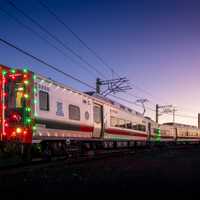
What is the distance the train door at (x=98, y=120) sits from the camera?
19.2 meters

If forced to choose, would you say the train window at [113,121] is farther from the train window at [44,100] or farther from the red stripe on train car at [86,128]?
the train window at [44,100]

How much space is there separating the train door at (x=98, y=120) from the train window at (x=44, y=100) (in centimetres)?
587

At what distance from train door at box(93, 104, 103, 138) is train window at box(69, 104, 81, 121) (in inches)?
100

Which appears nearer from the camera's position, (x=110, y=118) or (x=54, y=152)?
(x=54, y=152)

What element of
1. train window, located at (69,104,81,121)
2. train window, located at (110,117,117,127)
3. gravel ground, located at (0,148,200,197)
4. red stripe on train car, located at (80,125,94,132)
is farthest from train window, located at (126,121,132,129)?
gravel ground, located at (0,148,200,197)

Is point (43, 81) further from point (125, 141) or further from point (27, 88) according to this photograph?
point (125, 141)

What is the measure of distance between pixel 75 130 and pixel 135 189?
8.73 m

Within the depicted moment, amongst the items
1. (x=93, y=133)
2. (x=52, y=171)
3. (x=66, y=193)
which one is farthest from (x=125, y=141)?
(x=66, y=193)

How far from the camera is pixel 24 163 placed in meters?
13.4

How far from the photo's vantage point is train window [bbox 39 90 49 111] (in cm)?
1321

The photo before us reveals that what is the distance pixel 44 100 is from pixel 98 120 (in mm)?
6862

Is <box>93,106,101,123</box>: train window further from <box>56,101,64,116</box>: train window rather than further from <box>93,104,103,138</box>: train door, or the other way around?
<box>56,101,64,116</box>: train window

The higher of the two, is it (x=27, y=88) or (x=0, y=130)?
(x=27, y=88)

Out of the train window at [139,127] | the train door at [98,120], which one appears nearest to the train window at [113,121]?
the train door at [98,120]
